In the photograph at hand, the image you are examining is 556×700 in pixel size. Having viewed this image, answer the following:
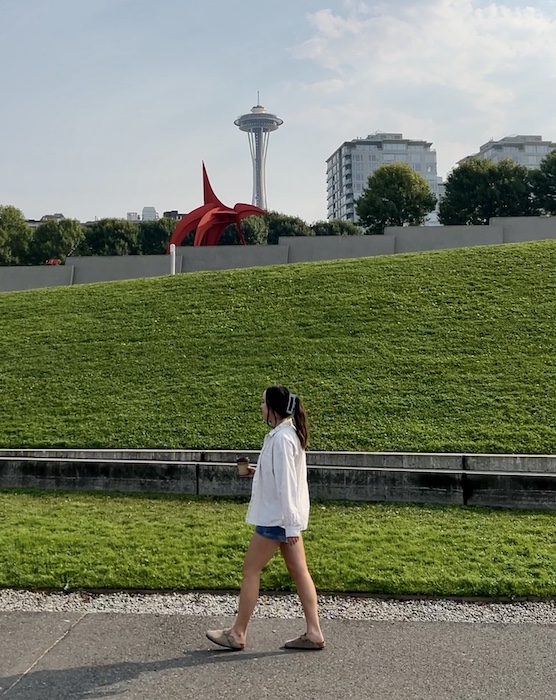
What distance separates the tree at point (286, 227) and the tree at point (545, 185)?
2382 centimetres

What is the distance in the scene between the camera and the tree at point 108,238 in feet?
209

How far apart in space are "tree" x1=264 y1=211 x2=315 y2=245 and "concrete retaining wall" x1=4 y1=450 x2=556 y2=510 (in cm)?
6243

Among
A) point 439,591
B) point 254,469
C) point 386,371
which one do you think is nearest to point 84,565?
point 254,469

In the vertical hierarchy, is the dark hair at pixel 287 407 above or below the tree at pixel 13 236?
below

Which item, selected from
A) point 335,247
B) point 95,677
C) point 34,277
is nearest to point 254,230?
point 335,247

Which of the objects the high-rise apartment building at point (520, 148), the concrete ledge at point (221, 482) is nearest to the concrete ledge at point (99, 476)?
the concrete ledge at point (221, 482)

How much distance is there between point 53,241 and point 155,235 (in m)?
10.5

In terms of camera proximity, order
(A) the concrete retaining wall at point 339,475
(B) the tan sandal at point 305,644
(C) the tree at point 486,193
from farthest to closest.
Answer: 1. (C) the tree at point 486,193
2. (A) the concrete retaining wall at point 339,475
3. (B) the tan sandal at point 305,644

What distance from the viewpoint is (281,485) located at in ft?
14.9

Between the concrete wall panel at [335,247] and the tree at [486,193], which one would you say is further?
the tree at [486,193]

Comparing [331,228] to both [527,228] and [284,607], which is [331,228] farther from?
[284,607]

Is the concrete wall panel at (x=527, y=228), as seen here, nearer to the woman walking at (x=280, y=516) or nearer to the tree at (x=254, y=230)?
the woman walking at (x=280, y=516)

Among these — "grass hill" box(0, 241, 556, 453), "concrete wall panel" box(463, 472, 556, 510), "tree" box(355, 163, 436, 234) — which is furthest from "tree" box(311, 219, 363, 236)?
"concrete wall panel" box(463, 472, 556, 510)

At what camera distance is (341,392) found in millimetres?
11703
